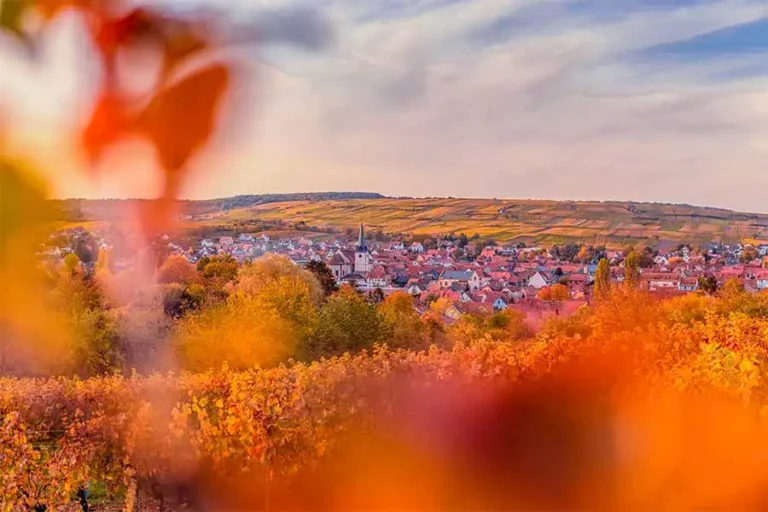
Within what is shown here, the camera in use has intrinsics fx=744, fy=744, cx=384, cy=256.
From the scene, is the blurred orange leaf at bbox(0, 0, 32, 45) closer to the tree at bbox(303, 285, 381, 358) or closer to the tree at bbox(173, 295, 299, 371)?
the tree at bbox(173, 295, 299, 371)

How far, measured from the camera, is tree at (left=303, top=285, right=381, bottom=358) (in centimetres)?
1318

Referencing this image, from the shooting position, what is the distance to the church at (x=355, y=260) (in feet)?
160

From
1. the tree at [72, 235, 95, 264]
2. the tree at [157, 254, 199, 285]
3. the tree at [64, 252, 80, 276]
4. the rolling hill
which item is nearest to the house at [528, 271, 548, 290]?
the rolling hill

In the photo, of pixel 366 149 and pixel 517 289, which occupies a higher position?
pixel 366 149

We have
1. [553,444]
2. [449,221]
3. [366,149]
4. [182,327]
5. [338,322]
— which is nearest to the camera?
[553,444]

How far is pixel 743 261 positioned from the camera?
53.0m

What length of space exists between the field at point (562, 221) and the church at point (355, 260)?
6.08 ft

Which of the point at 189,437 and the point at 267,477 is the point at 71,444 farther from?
the point at 267,477

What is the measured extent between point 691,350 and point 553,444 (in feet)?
3.46

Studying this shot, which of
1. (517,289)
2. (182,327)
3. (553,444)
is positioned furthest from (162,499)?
(517,289)

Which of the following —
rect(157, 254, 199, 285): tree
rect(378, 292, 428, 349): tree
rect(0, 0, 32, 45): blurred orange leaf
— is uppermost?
rect(0, 0, 32, 45): blurred orange leaf

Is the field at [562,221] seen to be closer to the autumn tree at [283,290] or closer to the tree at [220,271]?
the autumn tree at [283,290]

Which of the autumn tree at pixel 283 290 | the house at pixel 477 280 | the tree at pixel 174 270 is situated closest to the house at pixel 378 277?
the house at pixel 477 280

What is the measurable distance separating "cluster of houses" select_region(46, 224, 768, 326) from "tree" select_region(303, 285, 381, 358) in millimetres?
14228
